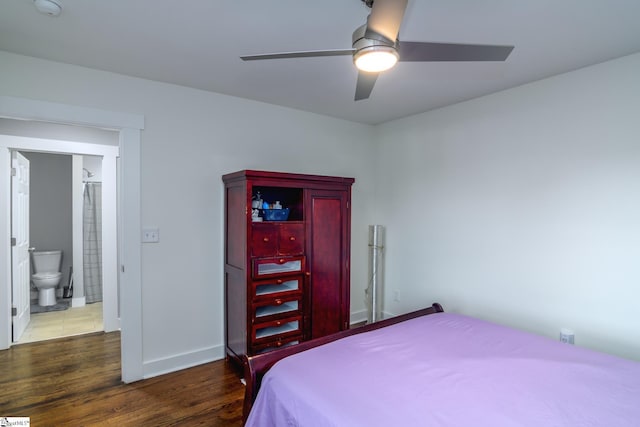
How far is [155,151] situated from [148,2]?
1297 mm

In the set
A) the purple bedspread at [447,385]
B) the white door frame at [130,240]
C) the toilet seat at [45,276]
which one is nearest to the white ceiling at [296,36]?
the white door frame at [130,240]

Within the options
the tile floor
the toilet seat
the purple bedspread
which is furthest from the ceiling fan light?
the toilet seat

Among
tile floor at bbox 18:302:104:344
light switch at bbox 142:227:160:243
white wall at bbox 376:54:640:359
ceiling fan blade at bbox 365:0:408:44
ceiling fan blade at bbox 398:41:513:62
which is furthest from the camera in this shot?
tile floor at bbox 18:302:104:344

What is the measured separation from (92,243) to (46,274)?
67cm

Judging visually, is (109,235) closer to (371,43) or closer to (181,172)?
(181,172)

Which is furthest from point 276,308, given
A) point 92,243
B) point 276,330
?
point 92,243

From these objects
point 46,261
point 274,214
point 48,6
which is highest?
point 48,6

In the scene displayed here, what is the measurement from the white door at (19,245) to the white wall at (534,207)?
395 cm

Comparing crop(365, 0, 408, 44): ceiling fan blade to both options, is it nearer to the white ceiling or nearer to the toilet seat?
the white ceiling

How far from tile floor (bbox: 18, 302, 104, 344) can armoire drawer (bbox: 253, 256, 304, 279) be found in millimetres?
2393

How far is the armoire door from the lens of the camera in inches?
120

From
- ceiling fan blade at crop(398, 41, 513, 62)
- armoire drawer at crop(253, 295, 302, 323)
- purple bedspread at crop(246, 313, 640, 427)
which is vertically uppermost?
ceiling fan blade at crop(398, 41, 513, 62)

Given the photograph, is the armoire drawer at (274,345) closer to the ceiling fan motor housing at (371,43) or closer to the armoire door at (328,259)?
the armoire door at (328,259)

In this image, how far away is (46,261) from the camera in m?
4.87
